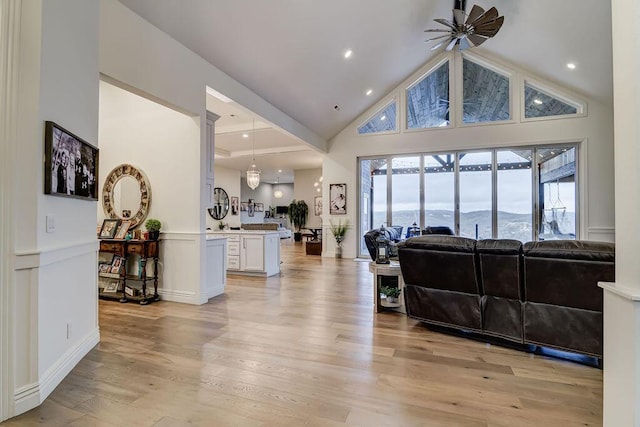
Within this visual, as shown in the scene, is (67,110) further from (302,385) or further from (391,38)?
(391,38)

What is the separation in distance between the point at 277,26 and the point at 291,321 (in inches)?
147

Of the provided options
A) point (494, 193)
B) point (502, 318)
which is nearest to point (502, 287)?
point (502, 318)

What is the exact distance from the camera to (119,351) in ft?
8.73

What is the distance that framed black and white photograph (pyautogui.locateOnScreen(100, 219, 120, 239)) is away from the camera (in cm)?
438

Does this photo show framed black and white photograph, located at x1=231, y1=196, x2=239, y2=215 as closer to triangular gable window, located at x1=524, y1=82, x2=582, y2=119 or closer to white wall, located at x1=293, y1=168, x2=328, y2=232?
white wall, located at x1=293, y1=168, x2=328, y2=232

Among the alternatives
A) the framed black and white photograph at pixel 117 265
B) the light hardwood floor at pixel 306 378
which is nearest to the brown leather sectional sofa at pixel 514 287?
the light hardwood floor at pixel 306 378

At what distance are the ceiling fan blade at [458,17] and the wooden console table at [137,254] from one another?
17.8 ft

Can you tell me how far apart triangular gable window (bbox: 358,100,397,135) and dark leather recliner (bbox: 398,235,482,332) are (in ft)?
18.8

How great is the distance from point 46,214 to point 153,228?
2.22 metres

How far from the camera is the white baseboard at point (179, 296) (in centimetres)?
409

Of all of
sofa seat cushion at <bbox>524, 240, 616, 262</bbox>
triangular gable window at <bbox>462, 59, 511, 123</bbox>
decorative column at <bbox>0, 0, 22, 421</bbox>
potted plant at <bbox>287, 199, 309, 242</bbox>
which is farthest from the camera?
potted plant at <bbox>287, 199, 309, 242</bbox>

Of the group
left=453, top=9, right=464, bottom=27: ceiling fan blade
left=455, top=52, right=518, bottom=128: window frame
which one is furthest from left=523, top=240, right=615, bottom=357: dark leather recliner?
left=455, top=52, right=518, bottom=128: window frame

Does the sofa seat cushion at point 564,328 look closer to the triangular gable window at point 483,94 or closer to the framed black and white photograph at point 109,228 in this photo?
the framed black and white photograph at point 109,228

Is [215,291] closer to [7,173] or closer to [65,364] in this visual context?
[65,364]
